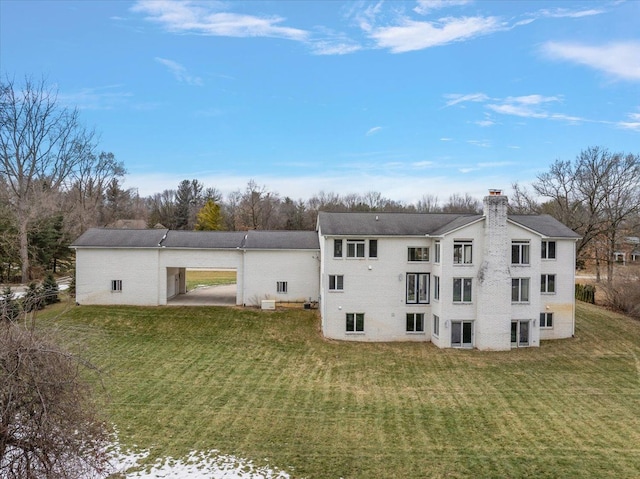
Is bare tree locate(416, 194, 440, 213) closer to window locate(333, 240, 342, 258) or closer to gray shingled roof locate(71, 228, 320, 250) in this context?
gray shingled roof locate(71, 228, 320, 250)

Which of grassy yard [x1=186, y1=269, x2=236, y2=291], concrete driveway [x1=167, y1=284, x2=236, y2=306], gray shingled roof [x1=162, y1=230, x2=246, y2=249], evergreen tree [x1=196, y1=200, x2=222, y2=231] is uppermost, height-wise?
evergreen tree [x1=196, y1=200, x2=222, y2=231]

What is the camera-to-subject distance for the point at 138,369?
19.8 metres

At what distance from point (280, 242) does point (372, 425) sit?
1672cm

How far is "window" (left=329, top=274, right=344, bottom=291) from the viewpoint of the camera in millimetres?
25297

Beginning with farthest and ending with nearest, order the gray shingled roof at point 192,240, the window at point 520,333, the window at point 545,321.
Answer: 1. the gray shingled roof at point 192,240
2. the window at point 545,321
3. the window at point 520,333

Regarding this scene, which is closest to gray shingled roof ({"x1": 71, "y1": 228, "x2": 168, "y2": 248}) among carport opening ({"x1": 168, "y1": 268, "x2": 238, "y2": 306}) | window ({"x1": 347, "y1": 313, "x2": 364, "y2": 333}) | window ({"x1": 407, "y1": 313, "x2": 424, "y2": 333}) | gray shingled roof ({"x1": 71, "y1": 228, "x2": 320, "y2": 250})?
gray shingled roof ({"x1": 71, "y1": 228, "x2": 320, "y2": 250})

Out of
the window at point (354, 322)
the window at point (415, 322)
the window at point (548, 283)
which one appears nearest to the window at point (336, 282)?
the window at point (354, 322)

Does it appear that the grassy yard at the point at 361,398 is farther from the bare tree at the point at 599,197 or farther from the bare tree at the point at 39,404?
the bare tree at the point at 599,197

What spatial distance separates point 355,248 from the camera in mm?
25438

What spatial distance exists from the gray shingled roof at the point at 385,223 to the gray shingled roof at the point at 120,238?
11167 mm

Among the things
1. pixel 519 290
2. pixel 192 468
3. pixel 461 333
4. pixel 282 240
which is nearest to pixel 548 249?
pixel 519 290

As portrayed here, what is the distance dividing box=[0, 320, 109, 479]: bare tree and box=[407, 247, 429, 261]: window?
2049 cm

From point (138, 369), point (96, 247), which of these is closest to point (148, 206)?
point (96, 247)

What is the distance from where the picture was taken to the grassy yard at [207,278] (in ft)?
132
